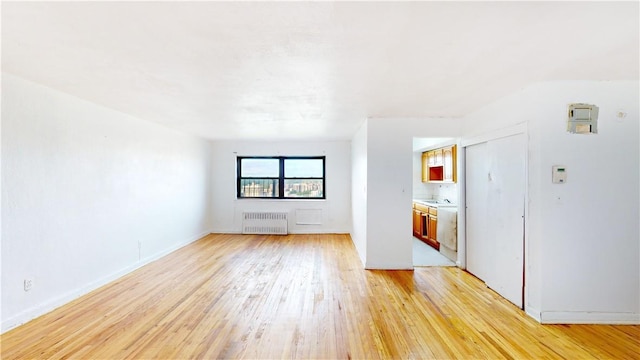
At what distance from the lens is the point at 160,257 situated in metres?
4.77

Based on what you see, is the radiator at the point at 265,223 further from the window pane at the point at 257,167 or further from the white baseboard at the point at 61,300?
the white baseboard at the point at 61,300

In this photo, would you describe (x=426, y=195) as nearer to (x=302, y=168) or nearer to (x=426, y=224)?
(x=426, y=224)

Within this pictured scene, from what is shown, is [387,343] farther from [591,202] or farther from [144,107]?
[144,107]

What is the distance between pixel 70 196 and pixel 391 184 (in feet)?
13.5

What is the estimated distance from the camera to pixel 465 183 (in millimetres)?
4184

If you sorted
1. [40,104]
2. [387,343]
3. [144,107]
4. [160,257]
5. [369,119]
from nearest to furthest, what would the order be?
[387,343], [40,104], [144,107], [369,119], [160,257]

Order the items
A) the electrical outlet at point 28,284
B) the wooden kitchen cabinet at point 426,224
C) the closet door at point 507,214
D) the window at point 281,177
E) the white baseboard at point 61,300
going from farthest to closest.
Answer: the window at point 281,177
the wooden kitchen cabinet at point 426,224
the closet door at point 507,214
the electrical outlet at point 28,284
the white baseboard at point 61,300

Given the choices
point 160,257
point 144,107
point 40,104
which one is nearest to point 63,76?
point 40,104

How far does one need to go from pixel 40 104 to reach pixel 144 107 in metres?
1.01

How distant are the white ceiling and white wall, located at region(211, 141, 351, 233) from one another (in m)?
3.62

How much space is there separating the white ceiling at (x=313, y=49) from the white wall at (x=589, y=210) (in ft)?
1.02

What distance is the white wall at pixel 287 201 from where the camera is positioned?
6.96m

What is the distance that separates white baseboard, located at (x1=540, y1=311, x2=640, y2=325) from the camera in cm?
263

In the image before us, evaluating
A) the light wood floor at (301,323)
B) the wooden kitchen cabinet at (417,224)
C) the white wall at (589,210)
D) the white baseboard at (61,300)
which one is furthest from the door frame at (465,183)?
the white baseboard at (61,300)
